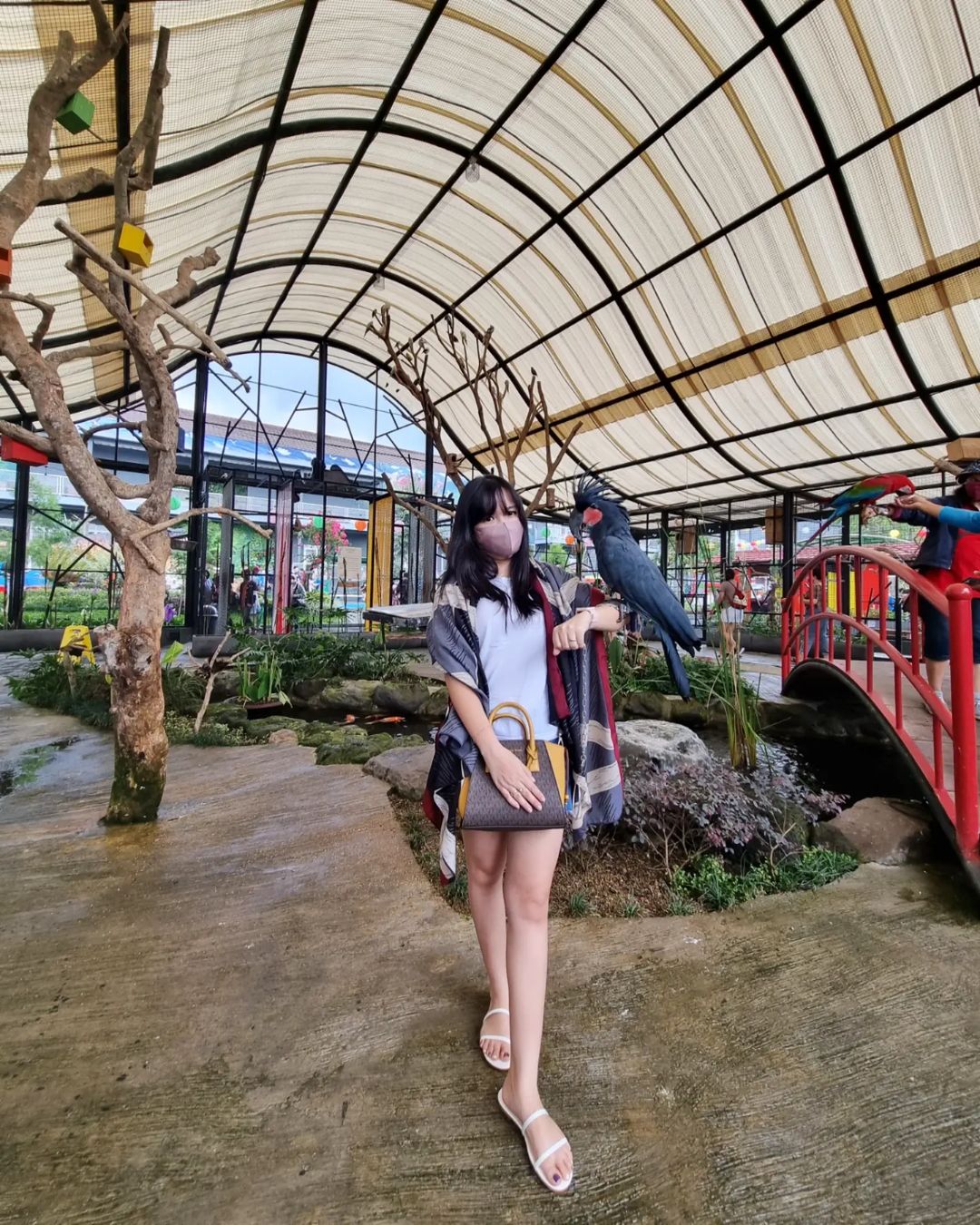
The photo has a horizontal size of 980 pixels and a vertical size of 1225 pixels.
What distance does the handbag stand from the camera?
3.55ft

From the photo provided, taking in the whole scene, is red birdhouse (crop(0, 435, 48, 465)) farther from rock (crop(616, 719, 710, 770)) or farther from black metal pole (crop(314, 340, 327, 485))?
black metal pole (crop(314, 340, 327, 485))

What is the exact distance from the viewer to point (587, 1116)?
1130 millimetres

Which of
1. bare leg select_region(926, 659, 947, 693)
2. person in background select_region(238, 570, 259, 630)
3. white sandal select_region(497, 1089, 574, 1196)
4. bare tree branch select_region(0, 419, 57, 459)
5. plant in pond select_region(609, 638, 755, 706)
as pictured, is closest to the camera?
white sandal select_region(497, 1089, 574, 1196)

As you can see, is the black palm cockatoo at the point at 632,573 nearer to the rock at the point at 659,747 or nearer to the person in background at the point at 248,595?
the rock at the point at 659,747

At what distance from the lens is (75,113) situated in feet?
7.25

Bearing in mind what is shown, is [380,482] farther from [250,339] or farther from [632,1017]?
[632,1017]

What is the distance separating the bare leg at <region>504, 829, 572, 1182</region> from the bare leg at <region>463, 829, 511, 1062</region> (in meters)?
0.07

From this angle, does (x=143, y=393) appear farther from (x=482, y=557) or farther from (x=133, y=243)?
(x=482, y=557)

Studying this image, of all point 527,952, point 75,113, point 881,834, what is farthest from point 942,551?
point 75,113

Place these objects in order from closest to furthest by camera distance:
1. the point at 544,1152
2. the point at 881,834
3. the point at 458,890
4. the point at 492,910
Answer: the point at 544,1152 → the point at 492,910 → the point at 458,890 → the point at 881,834

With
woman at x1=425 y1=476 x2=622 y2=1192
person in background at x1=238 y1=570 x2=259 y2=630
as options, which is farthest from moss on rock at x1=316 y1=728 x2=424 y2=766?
person in background at x1=238 y1=570 x2=259 y2=630

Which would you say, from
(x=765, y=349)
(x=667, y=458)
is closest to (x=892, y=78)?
(x=765, y=349)

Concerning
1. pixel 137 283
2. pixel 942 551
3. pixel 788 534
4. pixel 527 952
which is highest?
pixel 788 534

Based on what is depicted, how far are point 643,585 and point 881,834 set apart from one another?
140cm
